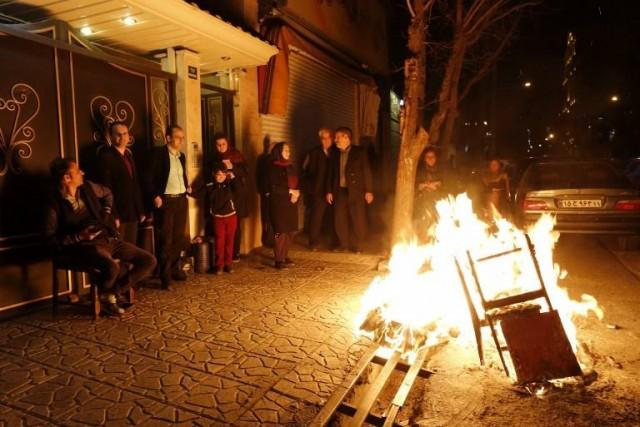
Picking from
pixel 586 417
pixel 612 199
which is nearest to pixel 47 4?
pixel 586 417

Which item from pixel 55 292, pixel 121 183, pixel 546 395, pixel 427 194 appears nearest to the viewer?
pixel 546 395

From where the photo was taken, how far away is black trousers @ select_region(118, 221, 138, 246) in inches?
237

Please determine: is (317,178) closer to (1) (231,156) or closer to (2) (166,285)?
(1) (231,156)

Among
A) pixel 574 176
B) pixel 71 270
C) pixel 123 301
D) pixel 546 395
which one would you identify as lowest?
pixel 546 395

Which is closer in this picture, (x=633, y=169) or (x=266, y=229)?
(x=266, y=229)

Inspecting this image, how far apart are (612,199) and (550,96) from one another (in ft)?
209

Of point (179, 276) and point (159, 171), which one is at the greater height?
point (159, 171)

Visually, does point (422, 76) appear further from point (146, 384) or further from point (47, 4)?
point (146, 384)

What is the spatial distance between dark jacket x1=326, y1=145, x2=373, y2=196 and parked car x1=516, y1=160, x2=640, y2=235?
278cm

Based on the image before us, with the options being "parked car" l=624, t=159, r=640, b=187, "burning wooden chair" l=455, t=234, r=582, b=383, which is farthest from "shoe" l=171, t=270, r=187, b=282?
"parked car" l=624, t=159, r=640, b=187

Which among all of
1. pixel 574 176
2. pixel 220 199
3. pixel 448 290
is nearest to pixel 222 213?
pixel 220 199

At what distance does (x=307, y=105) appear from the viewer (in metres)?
10.8

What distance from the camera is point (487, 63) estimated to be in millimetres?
13836

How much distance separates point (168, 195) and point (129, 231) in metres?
0.70
